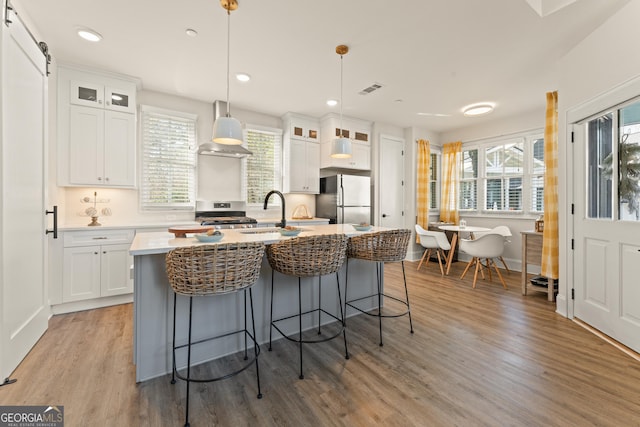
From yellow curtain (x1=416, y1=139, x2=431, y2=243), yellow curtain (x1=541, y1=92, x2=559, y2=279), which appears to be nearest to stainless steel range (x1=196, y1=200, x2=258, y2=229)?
yellow curtain (x1=416, y1=139, x2=431, y2=243)

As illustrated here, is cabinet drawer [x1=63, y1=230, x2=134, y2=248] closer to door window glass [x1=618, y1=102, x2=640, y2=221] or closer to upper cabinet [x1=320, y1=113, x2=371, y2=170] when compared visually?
upper cabinet [x1=320, y1=113, x2=371, y2=170]

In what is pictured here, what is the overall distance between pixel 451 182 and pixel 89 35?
599 cm

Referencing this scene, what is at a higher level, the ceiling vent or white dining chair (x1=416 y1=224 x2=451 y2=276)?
the ceiling vent

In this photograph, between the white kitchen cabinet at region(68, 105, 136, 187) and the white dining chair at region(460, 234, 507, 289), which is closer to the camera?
the white kitchen cabinet at region(68, 105, 136, 187)

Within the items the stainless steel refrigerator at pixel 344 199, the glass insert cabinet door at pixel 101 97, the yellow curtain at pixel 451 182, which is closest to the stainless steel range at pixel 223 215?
the stainless steel refrigerator at pixel 344 199

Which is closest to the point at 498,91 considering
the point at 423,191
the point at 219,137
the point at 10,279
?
the point at 423,191

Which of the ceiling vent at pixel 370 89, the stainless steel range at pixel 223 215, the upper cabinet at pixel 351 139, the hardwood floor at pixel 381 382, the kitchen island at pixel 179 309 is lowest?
the hardwood floor at pixel 381 382

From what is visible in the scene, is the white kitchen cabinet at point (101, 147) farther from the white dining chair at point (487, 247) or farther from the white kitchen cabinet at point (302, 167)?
the white dining chair at point (487, 247)

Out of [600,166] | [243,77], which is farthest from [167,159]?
[600,166]

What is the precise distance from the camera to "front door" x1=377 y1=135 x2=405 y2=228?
18.4 feet

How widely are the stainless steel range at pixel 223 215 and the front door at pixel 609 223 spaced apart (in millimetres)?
3768

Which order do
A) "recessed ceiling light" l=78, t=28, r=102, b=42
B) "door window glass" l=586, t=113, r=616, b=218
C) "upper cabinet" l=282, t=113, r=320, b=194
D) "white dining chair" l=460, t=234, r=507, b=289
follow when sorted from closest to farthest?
"door window glass" l=586, t=113, r=616, b=218 → "recessed ceiling light" l=78, t=28, r=102, b=42 → "white dining chair" l=460, t=234, r=507, b=289 → "upper cabinet" l=282, t=113, r=320, b=194

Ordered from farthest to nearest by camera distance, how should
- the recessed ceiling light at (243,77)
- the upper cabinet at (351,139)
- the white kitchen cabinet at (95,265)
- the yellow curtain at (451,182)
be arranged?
the yellow curtain at (451,182), the upper cabinet at (351,139), the recessed ceiling light at (243,77), the white kitchen cabinet at (95,265)

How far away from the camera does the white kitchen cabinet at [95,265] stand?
3.03m
